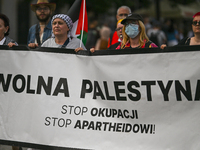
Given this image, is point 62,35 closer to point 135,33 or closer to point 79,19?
point 79,19

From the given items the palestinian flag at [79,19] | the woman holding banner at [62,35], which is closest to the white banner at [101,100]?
the woman holding banner at [62,35]

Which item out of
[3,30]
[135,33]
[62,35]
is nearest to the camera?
[135,33]

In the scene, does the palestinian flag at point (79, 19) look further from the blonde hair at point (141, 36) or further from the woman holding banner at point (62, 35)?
the blonde hair at point (141, 36)

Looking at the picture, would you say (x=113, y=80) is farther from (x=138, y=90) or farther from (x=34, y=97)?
(x=34, y=97)

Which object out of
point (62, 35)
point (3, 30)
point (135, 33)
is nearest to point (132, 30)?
point (135, 33)

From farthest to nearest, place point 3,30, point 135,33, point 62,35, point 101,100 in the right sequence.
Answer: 1. point 3,30
2. point 62,35
3. point 135,33
4. point 101,100

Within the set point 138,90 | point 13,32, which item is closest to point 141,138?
point 138,90

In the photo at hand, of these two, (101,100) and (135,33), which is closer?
(101,100)

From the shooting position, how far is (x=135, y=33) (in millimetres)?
5758

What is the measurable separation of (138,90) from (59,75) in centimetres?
110

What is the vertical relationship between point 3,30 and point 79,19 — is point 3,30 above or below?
below

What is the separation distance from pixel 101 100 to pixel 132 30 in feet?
3.53

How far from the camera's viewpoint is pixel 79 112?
18.0ft

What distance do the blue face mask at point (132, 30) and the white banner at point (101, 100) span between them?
0.49 m
